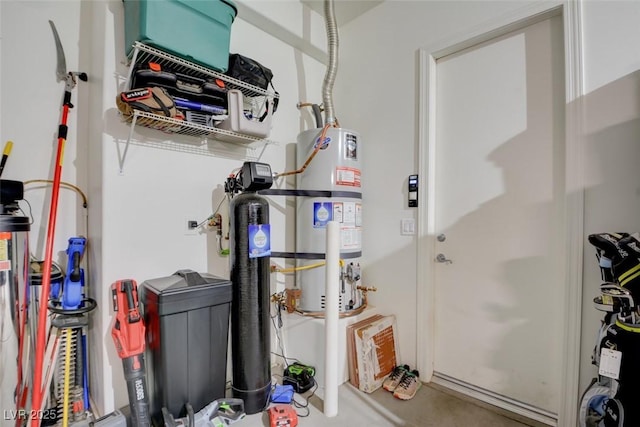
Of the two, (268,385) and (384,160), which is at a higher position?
(384,160)

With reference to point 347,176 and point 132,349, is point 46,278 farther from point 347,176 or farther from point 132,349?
point 347,176

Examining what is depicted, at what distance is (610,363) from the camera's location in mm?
1251

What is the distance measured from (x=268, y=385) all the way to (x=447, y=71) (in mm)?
2525

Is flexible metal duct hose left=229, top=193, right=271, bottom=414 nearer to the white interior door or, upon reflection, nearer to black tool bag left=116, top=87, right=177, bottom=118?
black tool bag left=116, top=87, right=177, bottom=118

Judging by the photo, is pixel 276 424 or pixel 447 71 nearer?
pixel 276 424

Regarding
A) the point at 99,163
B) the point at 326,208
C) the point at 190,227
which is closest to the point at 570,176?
the point at 326,208

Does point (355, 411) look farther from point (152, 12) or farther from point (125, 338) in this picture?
point (152, 12)

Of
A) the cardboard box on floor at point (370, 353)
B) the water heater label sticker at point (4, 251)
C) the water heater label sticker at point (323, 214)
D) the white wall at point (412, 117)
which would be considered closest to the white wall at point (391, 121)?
the white wall at point (412, 117)

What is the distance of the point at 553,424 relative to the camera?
1.67 m

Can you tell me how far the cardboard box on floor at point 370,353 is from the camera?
1.99m

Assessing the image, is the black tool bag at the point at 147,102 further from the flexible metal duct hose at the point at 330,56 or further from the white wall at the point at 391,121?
the white wall at the point at 391,121

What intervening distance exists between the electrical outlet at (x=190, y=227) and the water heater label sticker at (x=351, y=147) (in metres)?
1.18

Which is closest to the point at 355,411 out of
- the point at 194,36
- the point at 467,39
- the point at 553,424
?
the point at 553,424

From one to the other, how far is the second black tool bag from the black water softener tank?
19.5 inches
